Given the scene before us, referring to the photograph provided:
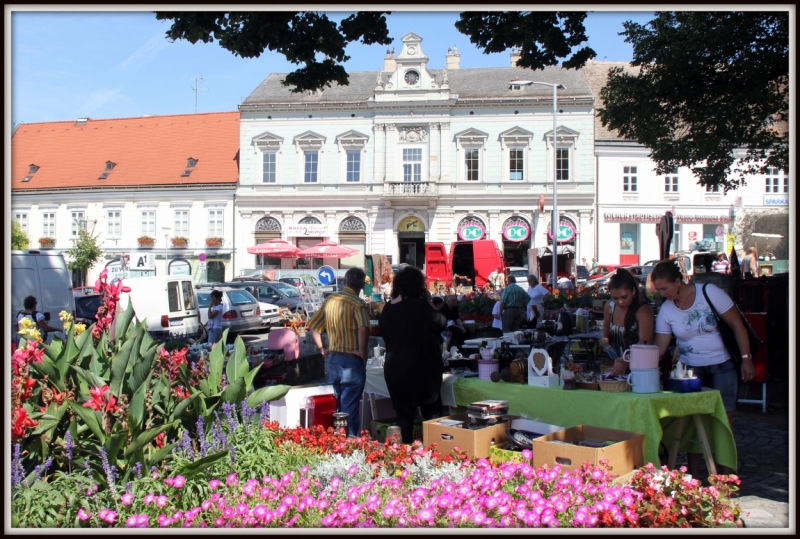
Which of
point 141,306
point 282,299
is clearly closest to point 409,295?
point 141,306

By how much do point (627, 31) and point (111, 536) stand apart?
13.2 meters

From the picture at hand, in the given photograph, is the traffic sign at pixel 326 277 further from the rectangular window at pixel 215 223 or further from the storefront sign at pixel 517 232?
the rectangular window at pixel 215 223

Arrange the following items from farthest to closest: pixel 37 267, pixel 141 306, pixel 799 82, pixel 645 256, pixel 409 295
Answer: pixel 645 256, pixel 141 306, pixel 37 267, pixel 409 295, pixel 799 82

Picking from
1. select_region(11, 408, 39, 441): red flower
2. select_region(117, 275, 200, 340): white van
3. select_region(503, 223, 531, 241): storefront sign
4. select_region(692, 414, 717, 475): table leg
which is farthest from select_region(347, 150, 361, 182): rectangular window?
select_region(11, 408, 39, 441): red flower

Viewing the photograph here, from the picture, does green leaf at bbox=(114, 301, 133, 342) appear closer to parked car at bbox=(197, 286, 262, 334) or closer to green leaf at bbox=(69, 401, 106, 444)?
green leaf at bbox=(69, 401, 106, 444)

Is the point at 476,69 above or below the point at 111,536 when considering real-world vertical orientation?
above

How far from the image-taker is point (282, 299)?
24.6 meters

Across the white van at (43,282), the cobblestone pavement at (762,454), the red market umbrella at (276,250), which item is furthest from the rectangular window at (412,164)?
the cobblestone pavement at (762,454)

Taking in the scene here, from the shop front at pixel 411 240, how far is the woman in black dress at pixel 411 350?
1396 inches

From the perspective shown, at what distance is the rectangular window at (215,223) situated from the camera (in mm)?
43562

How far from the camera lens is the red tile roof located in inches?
1780

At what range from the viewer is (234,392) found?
5.13 meters

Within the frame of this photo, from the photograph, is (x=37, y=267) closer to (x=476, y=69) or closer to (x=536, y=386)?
(x=536, y=386)

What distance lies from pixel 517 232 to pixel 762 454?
3444 centimetres
